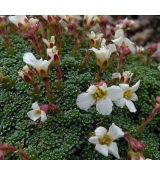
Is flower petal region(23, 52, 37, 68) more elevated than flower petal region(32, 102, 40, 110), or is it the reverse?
flower petal region(23, 52, 37, 68)

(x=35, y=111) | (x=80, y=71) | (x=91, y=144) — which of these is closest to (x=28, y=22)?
(x=80, y=71)

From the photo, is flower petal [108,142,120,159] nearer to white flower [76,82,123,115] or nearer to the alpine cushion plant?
the alpine cushion plant

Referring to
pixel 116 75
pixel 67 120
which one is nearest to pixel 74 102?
pixel 67 120

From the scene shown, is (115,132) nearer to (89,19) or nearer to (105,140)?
(105,140)

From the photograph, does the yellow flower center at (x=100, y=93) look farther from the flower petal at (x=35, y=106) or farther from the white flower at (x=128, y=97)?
the flower petal at (x=35, y=106)

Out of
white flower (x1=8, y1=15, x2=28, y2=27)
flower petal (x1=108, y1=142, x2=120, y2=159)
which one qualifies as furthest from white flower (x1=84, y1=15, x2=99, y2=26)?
→ flower petal (x1=108, y1=142, x2=120, y2=159)

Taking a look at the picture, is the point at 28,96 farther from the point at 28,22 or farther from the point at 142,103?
the point at 142,103

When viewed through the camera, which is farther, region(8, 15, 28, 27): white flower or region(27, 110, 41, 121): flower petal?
region(8, 15, 28, 27): white flower

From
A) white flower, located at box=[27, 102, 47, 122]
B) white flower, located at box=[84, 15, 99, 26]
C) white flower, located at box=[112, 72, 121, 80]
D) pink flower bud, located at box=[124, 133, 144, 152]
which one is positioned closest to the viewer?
pink flower bud, located at box=[124, 133, 144, 152]
